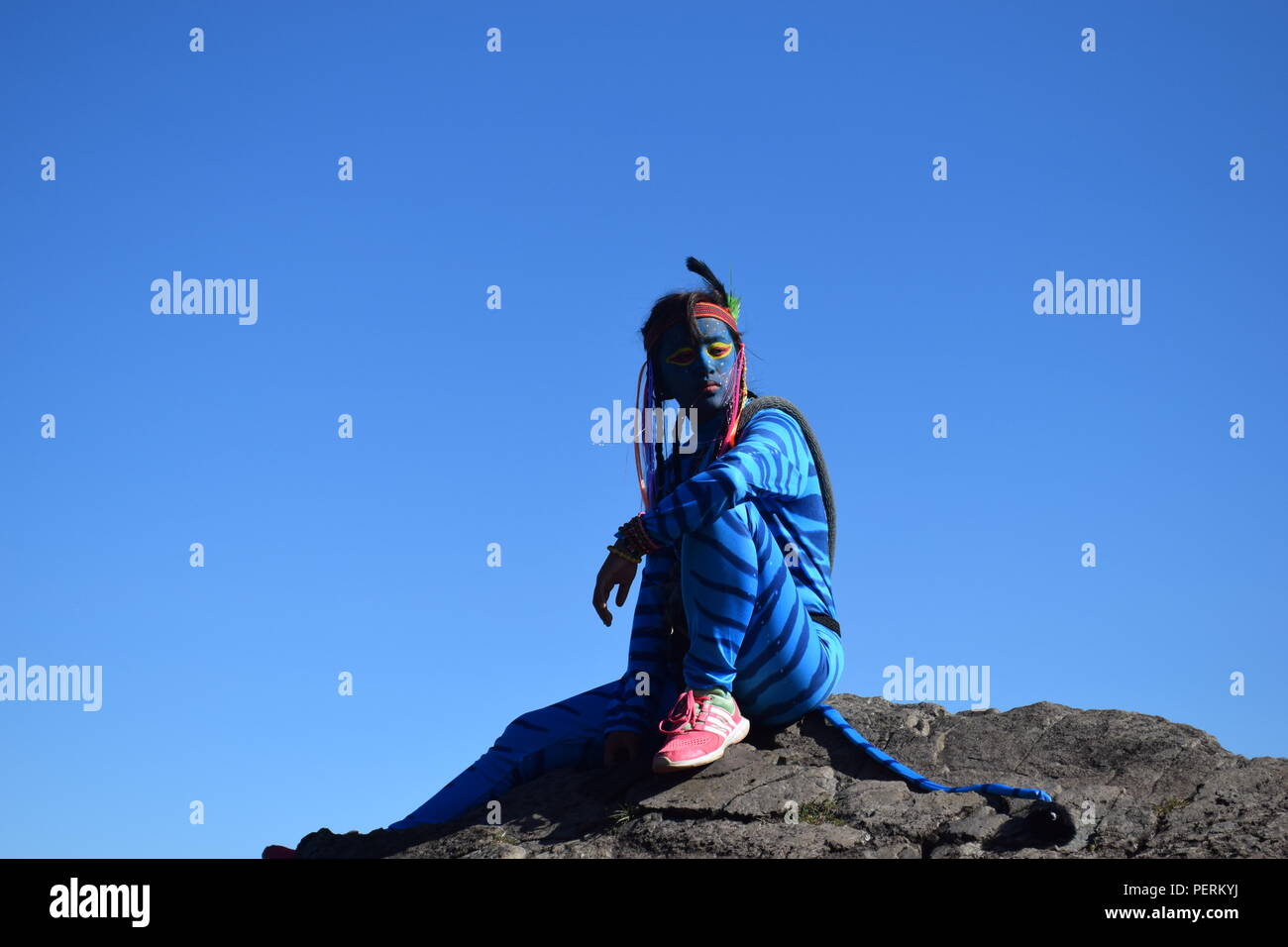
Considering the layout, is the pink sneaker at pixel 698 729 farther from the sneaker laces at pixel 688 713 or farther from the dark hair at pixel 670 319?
the dark hair at pixel 670 319

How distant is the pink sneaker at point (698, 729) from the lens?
6.75 m

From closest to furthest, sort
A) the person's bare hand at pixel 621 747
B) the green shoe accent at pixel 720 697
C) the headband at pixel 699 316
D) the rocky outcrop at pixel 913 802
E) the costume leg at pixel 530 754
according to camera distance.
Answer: the rocky outcrop at pixel 913 802 < the green shoe accent at pixel 720 697 < the person's bare hand at pixel 621 747 < the headband at pixel 699 316 < the costume leg at pixel 530 754

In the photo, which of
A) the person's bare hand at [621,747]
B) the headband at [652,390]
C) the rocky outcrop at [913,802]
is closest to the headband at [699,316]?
the headband at [652,390]

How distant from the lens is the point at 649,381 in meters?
7.64

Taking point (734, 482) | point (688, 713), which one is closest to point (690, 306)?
point (734, 482)

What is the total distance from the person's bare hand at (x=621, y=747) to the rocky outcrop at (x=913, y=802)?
73 millimetres

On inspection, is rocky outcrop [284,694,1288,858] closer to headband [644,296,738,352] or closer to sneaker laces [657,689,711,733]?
sneaker laces [657,689,711,733]

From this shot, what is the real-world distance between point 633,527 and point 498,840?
5.70 feet

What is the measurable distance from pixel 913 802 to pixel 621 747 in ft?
5.33

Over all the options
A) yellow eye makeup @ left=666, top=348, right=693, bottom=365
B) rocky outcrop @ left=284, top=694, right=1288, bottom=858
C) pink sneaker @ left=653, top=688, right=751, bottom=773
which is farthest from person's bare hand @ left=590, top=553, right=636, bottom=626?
yellow eye makeup @ left=666, top=348, right=693, bottom=365

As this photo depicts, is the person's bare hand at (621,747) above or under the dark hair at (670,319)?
under

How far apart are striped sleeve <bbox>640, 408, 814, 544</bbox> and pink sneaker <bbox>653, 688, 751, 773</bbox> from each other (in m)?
0.86
